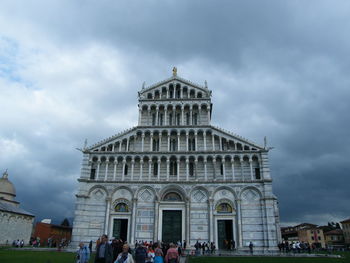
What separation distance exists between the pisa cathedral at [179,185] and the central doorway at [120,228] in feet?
0.32

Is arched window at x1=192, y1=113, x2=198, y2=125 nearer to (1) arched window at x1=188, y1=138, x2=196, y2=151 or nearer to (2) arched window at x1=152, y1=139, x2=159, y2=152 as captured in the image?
(1) arched window at x1=188, y1=138, x2=196, y2=151

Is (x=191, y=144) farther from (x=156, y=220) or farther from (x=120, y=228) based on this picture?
(x=120, y=228)

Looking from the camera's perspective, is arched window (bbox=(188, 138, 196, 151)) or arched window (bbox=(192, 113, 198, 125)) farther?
arched window (bbox=(192, 113, 198, 125))

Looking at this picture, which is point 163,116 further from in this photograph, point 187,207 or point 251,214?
point 251,214

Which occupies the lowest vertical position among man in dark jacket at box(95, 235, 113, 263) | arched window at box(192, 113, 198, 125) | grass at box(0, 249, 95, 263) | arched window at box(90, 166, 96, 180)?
grass at box(0, 249, 95, 263)

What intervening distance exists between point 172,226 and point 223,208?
5475 mm

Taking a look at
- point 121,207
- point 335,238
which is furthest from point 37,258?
point 335,238

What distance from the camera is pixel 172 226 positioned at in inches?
1118

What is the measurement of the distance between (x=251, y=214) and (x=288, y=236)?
63647 mm

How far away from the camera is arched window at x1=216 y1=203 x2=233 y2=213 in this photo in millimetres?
28484

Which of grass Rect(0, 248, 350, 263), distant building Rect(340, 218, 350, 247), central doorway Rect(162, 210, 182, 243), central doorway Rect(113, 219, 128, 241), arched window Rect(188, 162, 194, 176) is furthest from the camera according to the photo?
distant building Rect(340, 218, 350, 247)

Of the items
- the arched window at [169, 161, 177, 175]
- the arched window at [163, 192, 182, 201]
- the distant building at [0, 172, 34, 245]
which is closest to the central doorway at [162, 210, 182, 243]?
the arched window at [163, 192, 182, 201]

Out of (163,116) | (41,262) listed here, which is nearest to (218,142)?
(163,116)

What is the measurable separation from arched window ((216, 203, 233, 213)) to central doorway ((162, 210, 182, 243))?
12.8 ft
